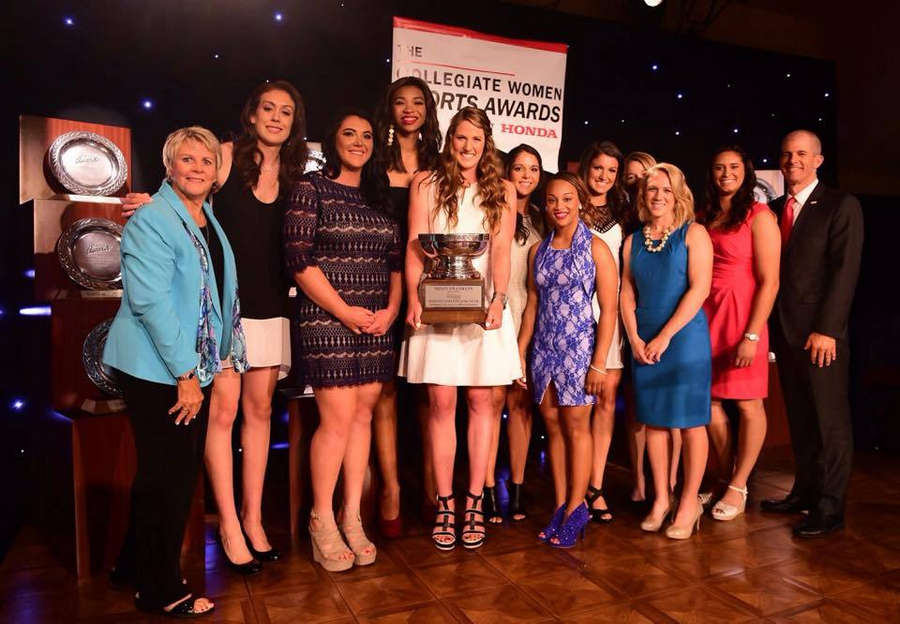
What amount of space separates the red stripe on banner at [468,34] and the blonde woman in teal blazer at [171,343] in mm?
2196

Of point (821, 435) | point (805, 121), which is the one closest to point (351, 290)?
point (821, 435)

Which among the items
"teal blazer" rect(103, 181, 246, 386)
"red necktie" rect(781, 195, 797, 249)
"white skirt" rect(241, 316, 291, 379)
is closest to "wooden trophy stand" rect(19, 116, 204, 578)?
"white skirt" rect(241, 316, 291, 379)

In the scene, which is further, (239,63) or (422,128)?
(239,63)

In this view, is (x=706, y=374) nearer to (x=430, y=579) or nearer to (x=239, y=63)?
(x=430, y=579)

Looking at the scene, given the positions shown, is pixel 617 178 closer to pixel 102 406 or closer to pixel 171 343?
pixel 171 343

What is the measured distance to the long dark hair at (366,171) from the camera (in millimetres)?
2400

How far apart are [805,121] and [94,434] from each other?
5.26m

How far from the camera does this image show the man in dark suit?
109 inches

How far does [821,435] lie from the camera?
2.86 meters

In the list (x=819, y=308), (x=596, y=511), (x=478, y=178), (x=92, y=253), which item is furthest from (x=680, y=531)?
(x=92, y=253)

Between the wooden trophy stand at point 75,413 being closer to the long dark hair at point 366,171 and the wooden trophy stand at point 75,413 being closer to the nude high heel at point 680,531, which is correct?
the long dark hair at point 366,171

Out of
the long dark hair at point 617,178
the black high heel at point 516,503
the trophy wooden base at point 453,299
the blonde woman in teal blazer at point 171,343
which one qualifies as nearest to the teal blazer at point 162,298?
the blonde woman in teal blazer at point 171,343

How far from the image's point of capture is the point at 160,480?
1973 millimetres

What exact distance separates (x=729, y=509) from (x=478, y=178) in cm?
183
